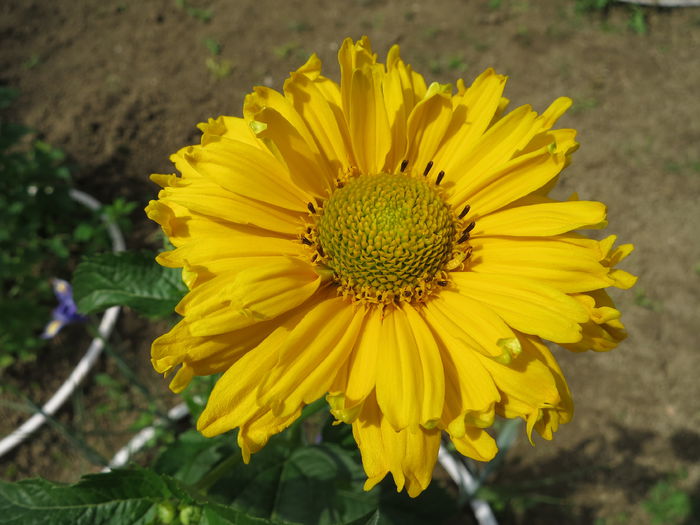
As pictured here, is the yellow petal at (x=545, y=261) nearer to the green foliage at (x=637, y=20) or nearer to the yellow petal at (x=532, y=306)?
the yellow petal at (x=532, y=306)

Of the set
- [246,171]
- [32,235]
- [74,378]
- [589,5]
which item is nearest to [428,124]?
[246,171]

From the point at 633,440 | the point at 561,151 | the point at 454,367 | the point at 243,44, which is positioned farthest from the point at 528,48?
the point at 454,367

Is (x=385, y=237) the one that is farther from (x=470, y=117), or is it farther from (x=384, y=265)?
(x=470, y=117)

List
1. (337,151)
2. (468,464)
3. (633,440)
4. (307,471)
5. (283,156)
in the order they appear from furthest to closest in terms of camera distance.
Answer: (633,440)
(468,464)
(307,471)
(337,151)
(283,156)

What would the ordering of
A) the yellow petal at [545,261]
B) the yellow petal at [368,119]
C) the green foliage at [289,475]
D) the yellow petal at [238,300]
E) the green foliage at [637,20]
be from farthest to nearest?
1. the green foliage at [637,20]
2. the green foliage at [289,475]
3. the yellow petal at [368,119]
4. the yellow petal at [545,261]
5. the yellow petal at [238,300]

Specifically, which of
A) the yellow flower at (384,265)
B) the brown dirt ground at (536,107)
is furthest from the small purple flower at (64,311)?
the yellow flower at (384,265)

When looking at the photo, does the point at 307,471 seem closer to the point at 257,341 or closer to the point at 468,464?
the point at 257,341

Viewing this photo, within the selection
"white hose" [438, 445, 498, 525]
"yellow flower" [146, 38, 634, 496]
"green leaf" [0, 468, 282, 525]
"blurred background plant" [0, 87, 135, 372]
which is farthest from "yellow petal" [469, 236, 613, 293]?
"blurred background plant" [0, 87, 135, 372]
